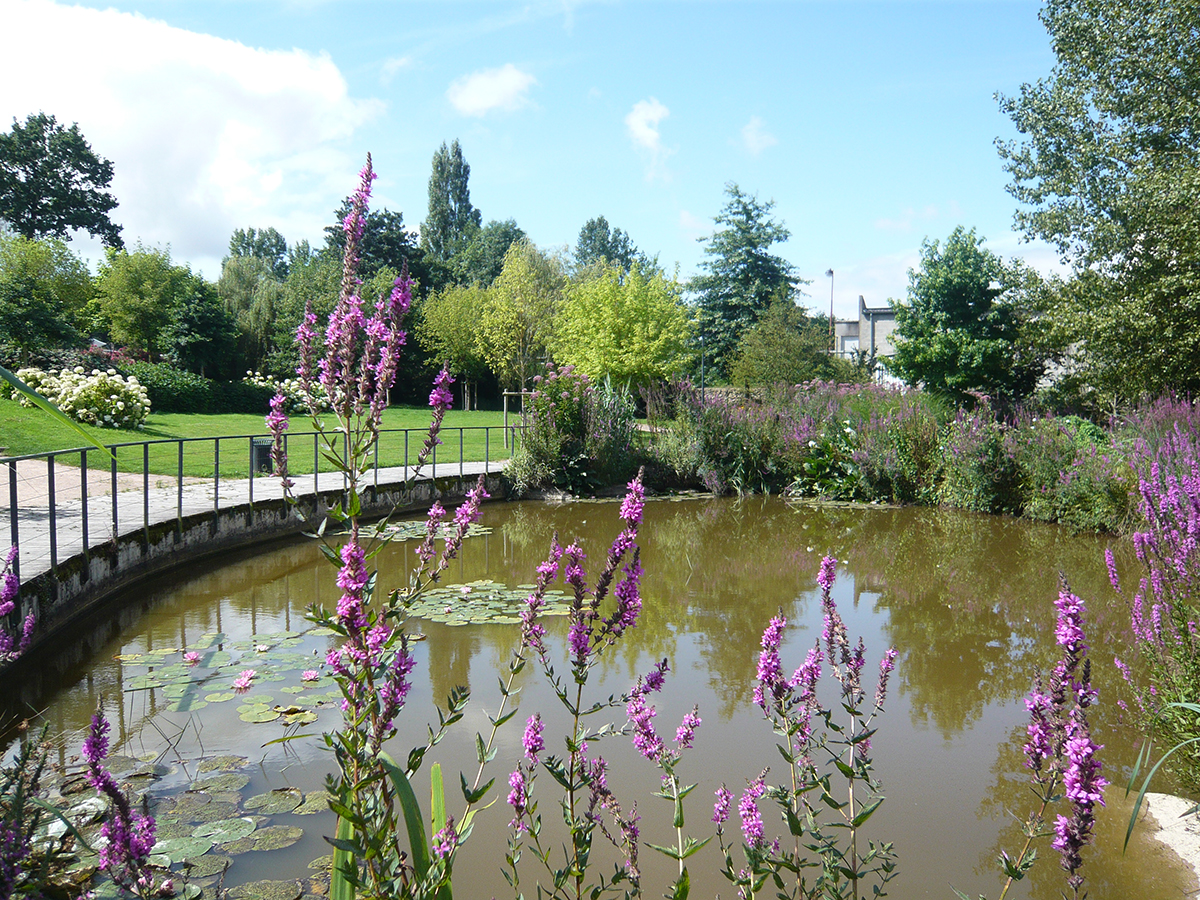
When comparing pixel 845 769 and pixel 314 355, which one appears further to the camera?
pixel 314 355

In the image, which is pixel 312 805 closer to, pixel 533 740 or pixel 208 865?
pixel 208 865

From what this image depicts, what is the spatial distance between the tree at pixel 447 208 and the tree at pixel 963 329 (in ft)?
129

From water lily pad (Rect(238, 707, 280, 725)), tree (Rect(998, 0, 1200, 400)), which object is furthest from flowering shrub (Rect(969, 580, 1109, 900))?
tree (Rect(998, 0, 1200, 400))

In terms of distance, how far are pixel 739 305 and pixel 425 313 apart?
14.7 m

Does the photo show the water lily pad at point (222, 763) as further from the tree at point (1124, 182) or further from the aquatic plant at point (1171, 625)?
the tree at point (1124, 182)

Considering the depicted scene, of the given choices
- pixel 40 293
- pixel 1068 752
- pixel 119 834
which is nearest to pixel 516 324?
pixel 40 293

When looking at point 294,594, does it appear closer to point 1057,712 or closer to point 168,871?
point 168,871

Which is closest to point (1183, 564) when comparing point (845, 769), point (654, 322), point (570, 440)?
point (845, 769)

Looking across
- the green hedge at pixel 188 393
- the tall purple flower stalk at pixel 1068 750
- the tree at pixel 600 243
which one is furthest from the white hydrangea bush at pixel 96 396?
the tree at pixel 600 243

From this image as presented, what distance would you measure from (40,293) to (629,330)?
16.6m

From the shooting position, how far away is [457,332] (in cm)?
3512

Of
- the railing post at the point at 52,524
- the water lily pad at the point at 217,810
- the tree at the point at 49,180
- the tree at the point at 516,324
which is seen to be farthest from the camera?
the tree at the point at 49,180

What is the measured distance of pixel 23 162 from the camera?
41.1m

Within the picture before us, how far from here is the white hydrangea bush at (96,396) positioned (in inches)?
625
